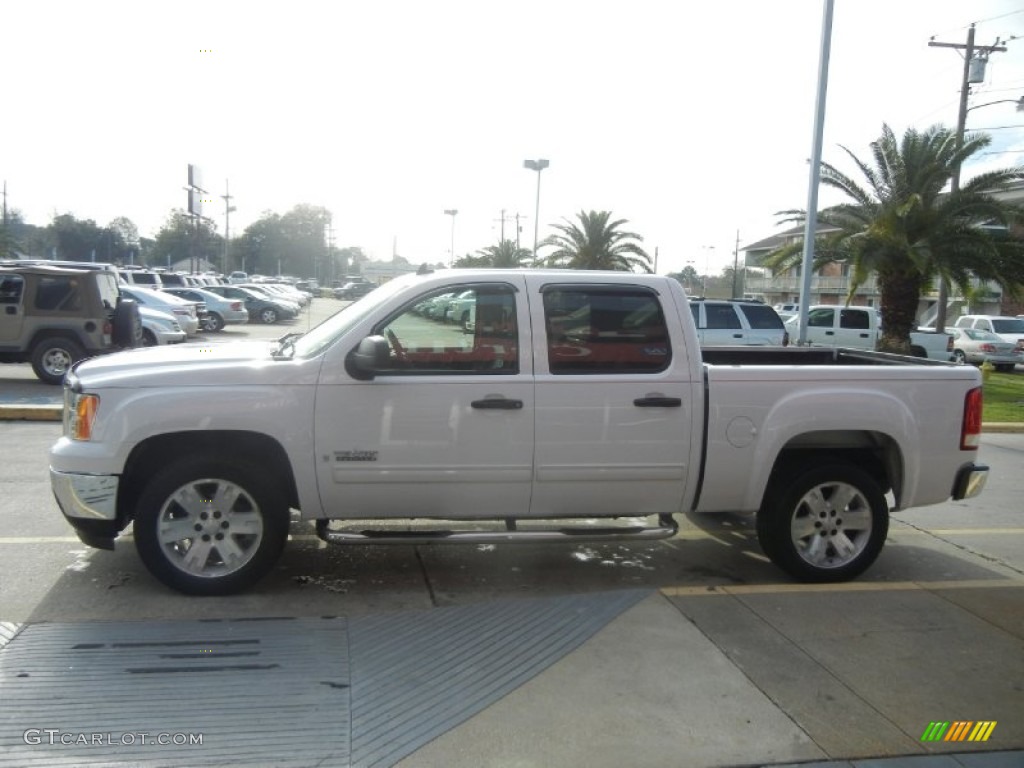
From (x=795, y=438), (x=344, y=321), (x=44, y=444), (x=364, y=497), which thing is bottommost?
(x=44, y=444)

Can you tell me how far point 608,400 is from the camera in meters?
5.22

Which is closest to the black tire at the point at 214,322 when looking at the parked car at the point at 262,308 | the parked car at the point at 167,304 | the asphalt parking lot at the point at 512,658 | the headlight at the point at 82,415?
the parked car at the point at 262,308

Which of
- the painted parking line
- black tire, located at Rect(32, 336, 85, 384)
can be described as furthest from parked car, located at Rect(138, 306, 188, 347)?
the painted parking line

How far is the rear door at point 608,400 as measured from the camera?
520 cm

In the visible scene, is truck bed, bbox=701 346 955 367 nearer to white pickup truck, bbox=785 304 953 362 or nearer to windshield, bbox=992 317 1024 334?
white pickup truck, bbox=785 304 953 362

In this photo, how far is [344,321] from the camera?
5457mm

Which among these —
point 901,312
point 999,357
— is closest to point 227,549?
point 901,312

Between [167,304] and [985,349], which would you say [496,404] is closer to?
[167,304]

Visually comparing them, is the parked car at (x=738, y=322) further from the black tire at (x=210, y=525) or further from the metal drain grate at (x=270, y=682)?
the black tire at (x=210, y=525)

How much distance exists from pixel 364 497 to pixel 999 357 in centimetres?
2624

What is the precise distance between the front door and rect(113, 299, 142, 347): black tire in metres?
9.99

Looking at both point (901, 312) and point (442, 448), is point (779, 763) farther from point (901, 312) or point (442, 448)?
point (901, 312)

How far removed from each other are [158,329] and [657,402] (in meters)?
16.1

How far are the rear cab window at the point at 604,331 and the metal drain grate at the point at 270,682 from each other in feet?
4.77
